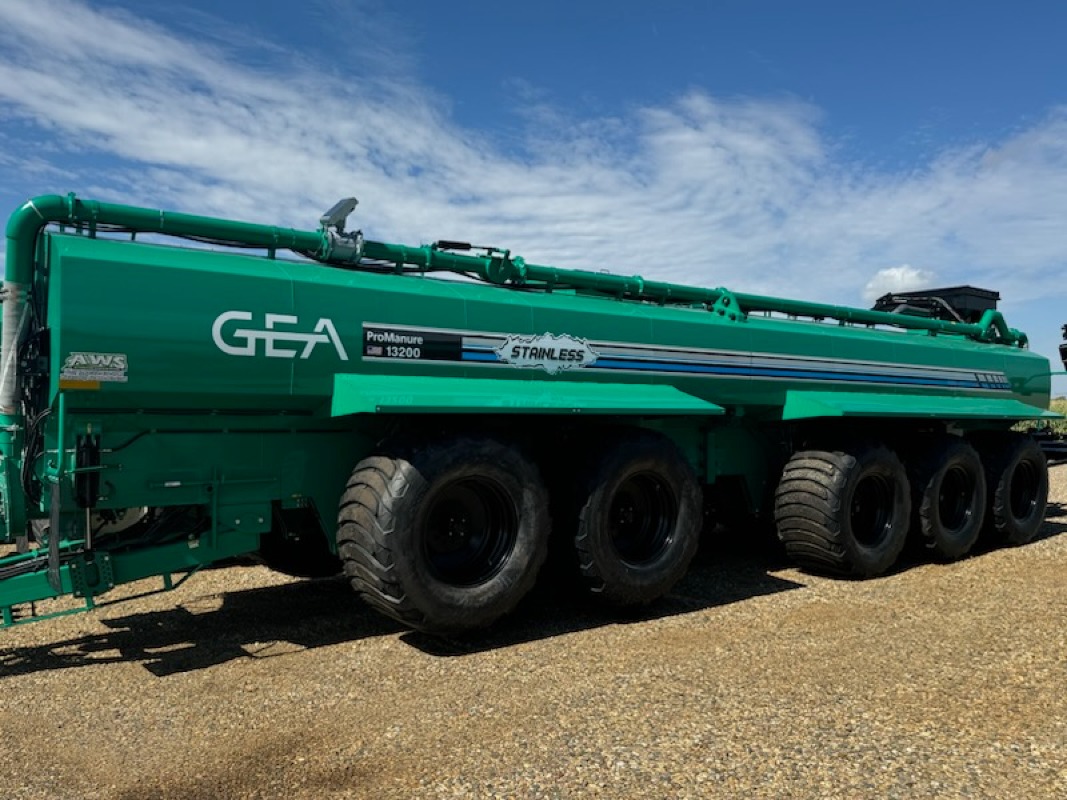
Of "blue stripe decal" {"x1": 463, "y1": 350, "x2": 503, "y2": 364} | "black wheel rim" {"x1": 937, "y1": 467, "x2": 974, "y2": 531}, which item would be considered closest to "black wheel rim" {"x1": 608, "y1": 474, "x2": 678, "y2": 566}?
"blue stripe decal" {"x1": 463, "y1": 350, "x2": 503, "y2": 364}

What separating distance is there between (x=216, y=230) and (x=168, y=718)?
121 inches

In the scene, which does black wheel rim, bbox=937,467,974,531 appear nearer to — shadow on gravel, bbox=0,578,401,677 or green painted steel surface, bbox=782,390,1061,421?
green painted steel surface, bbox=782,390,1061,421

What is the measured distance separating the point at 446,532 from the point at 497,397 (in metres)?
0.97

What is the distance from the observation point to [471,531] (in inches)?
234

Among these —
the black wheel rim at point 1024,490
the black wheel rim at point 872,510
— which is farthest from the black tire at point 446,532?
the black wheel rim at point 1024,490

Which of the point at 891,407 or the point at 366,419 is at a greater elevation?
the point at 891,407

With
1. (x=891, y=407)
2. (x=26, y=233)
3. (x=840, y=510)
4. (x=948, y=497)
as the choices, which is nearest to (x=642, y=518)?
(x=840, y=510)

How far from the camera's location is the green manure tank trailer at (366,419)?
501 centimetres

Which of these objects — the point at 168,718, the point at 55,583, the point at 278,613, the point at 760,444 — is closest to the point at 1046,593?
the point at 760,444

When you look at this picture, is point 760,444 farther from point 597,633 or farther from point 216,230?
point 216,230

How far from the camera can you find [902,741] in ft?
13.1

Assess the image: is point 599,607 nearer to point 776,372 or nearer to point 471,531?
point 471,531

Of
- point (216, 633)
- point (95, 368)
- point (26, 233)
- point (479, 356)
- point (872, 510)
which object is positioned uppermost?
point (26, 233)

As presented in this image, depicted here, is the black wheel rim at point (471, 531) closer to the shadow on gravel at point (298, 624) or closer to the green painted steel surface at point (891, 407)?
the shadow on gravel at point (298, 624)
